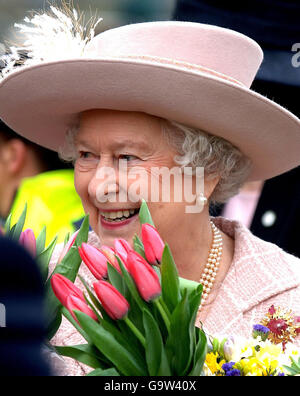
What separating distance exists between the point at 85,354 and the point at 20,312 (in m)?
0.56

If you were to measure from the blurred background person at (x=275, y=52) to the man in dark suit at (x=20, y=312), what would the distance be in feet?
9.89

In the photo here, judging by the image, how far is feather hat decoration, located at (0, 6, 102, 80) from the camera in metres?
2.33

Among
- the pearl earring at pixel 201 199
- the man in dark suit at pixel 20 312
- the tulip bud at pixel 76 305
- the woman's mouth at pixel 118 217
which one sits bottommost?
the woman's mouth at pixel 118 217

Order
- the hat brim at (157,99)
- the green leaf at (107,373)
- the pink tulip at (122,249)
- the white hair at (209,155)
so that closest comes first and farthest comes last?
the green leaf at (107,373), the pink tulip at (122,249), the hat brim at (157,99), the white hair at (209,155)

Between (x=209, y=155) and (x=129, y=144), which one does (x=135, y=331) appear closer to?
(x=129, y=144)

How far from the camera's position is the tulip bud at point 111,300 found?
50.8 inches

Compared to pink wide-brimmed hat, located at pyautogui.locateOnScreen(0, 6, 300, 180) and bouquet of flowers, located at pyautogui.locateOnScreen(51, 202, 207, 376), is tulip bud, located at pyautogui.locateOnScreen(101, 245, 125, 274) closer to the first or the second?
bouquet of flowers, located at pyautogui.locateOnScreen(51, 202, 207, 376)

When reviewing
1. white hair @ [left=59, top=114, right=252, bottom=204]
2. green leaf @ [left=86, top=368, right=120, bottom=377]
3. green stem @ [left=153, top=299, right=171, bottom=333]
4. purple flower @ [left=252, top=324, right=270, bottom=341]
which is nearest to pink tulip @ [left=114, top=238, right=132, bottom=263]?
green stem @ [left=153, top=299, right=171, bottom=333]

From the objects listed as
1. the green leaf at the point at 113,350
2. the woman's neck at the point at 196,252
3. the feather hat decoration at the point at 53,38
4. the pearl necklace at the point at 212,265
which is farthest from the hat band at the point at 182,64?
A: the green leaf at the point at 113,350

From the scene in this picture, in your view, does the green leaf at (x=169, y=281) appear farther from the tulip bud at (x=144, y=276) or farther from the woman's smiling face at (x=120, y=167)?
the woman's smiling face at (x=120, y=167)

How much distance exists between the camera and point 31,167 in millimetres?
3871

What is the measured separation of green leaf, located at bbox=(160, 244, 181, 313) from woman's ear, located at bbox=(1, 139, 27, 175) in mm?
2556

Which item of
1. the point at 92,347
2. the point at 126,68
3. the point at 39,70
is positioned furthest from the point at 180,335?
the point at 39,70

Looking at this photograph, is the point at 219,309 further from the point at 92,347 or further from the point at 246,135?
the point at 92,347
